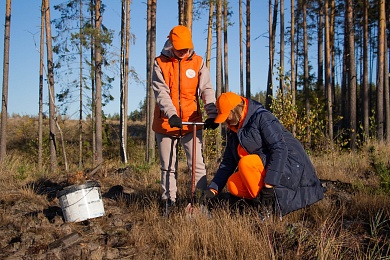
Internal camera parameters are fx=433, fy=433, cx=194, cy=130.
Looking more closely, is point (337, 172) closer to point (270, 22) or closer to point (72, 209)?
point (72, 209)

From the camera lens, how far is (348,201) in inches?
203

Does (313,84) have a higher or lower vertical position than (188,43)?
higher

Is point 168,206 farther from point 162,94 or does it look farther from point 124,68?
point 124,68

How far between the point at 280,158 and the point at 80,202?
2140 millimetres

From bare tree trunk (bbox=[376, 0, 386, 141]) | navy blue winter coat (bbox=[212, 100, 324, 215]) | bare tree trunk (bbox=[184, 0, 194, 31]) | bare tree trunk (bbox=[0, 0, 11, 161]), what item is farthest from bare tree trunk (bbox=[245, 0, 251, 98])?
navy blue winter coat (bbox=[212, 100, 324, 215])

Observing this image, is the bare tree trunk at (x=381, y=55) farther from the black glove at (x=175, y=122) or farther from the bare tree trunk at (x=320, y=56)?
the black glove at (x=175, y=122)

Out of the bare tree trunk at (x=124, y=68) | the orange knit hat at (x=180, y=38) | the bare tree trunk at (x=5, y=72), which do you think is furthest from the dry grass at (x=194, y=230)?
the bare tree trunk at (x=5, y=72)

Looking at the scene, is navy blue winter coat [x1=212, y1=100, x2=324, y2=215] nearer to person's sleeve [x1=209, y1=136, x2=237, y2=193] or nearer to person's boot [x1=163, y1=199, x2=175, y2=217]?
person's sleeve [x1=209, y1=136, x2=237, y2=193]

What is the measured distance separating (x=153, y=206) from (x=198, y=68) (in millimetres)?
1660

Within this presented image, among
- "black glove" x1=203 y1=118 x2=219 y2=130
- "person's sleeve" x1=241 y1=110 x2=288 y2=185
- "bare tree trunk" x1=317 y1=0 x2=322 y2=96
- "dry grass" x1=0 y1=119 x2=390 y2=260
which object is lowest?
"dry grass" x1=0 y1=119 x2=390 y2=260

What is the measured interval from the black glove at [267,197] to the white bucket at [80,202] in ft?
5.83

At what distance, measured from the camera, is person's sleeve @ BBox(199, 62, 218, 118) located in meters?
5.00

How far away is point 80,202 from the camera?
15.1 ft

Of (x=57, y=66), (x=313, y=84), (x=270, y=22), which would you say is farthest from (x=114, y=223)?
(x=313, y=84)
